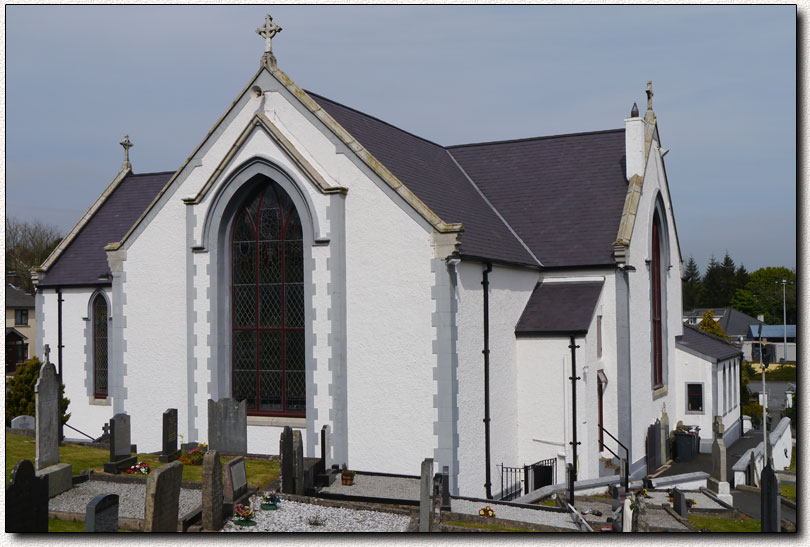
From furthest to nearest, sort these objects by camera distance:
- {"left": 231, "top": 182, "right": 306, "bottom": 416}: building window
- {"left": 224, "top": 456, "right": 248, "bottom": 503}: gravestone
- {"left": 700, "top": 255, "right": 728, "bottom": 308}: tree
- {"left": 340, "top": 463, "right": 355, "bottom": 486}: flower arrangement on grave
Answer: {"left": 700, "top": 255, "right": 728, "bottom": 308}: tree → {"left": 231, "top": 182, "right": 306, "bottom": 416}: building window → {"left": 340, "top": 463, "right": 355, "bottom": 486}: flower arrangement on grave → {"left": 224, "top": 456, "right": 248, "bottom": 503}: gravestone

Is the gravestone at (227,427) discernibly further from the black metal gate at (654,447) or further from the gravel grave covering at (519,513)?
the black metal gate at (654,447)

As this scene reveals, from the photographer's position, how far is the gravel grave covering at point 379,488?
16.5 metres

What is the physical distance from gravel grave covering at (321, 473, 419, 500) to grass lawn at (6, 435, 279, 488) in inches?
58.4

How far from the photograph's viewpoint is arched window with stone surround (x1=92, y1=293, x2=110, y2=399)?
2827 centimetres

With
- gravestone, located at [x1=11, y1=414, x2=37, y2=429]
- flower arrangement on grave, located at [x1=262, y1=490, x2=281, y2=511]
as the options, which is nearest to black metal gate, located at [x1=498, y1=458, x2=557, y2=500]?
flower arrangement on grave, located at [x1=262, y1=490, x2=281, y2=511]

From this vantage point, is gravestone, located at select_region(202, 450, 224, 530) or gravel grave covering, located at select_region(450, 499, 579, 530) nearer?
gravestone, located at select_region(202, 450, 224, 530)

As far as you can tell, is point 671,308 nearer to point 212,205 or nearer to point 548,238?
point 548,238

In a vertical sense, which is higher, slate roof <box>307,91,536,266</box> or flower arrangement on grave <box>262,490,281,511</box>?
slate roof <box>307,91,536,266</box>

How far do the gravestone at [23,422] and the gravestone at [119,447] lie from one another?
8222mm

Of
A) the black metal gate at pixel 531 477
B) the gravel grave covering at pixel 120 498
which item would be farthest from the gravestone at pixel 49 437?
the black metal gate at pixel 531 477

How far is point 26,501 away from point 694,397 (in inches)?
916

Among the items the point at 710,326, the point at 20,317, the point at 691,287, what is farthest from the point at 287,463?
the point at 691,287

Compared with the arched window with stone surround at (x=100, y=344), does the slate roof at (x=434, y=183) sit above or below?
above

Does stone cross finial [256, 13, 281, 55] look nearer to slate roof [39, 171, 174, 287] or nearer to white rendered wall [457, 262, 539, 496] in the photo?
white rendered wall [457, 262, 539, 496]
